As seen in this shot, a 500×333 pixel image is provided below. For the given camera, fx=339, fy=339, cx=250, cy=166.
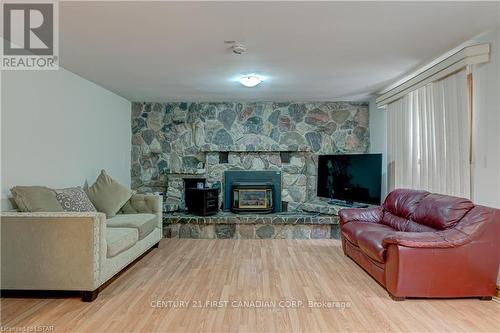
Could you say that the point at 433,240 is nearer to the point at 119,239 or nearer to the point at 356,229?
the point at 356,229

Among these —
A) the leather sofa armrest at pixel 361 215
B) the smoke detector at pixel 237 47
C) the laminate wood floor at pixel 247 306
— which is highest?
the smoke detector at pixel 237 47

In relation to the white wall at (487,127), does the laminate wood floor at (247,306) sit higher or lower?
lower

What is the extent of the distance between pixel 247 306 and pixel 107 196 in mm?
2525

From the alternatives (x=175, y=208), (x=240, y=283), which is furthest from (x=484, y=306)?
(x=175, y=208)

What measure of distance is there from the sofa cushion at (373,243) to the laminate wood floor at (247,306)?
32cm

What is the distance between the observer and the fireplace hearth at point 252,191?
610 centimetres

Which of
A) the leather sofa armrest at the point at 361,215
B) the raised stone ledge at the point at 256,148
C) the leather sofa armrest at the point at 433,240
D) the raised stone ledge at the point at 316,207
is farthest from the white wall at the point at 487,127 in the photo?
the raised stone ledge at the point at 256,148

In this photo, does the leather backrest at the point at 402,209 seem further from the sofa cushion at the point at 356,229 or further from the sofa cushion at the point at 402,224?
the sofa cushion at the point at 356,229

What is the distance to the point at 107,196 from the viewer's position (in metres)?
4.40

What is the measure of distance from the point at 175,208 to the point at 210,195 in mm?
738

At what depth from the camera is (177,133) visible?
645 cm

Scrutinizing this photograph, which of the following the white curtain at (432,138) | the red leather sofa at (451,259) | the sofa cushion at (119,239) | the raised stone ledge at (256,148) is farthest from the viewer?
the raised stone ledge at (256,148)

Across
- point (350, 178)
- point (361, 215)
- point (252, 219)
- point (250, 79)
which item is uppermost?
point (250, 79)

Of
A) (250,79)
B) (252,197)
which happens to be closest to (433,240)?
(250,79)
